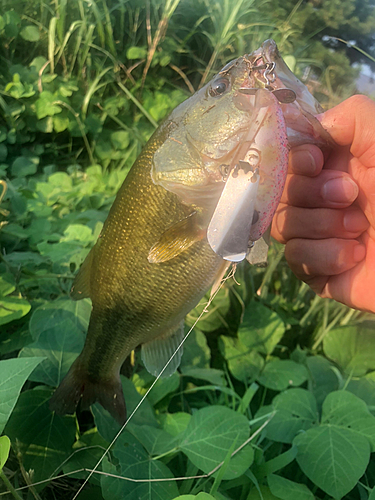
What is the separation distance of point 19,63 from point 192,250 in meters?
2.88

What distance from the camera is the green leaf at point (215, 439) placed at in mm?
946

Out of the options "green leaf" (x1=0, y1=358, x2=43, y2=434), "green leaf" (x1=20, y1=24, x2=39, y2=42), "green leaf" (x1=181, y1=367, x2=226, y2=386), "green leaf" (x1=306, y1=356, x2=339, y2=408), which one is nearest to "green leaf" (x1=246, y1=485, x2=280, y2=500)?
"green leaf" (x1=181, y1=367, x2=226, y2=386)

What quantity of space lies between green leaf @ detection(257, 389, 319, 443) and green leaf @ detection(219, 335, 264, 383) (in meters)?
0.24

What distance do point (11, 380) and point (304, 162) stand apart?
859mm

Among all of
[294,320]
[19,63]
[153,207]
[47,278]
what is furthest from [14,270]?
[19,63]

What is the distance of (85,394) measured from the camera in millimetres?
1061

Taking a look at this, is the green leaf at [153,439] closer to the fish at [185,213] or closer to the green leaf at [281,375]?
the fish at [185,213]

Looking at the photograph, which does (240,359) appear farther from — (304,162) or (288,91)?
(288,91)

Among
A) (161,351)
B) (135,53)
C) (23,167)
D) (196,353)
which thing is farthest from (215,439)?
(135,53)

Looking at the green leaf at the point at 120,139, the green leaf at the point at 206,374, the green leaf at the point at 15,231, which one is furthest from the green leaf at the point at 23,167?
the green leaf at the point at 206,374

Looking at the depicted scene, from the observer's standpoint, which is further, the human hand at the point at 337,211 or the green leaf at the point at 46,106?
the green leaf at the point at 46,106

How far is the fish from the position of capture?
0.65 meters

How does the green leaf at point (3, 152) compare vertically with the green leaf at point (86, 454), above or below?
above

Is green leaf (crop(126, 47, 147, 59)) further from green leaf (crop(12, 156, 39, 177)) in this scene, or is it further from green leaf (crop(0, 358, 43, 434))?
green leaf (crop(0, 358, 43, 434))
